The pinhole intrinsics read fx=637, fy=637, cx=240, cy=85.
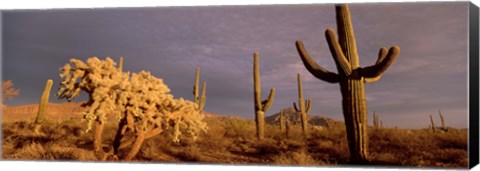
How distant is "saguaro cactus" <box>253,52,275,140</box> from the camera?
10117 mm

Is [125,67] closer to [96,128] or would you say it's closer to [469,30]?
[96,128]

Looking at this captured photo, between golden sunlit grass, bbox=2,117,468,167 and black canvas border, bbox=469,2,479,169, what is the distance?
13 centimetres

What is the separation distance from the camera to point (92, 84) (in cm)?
994

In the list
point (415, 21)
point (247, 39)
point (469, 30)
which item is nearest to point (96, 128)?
point (247, 39)

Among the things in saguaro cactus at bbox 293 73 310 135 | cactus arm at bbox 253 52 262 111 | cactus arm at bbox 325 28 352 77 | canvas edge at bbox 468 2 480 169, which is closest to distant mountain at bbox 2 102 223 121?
cactus arm at bbox 253 52 262 111

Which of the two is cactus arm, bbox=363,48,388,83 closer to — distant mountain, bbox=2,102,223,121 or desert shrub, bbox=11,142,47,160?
distant mountain, bbox=2,102,223,121

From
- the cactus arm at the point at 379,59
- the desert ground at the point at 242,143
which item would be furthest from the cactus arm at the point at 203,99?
the cactus arm at the point at 379,59

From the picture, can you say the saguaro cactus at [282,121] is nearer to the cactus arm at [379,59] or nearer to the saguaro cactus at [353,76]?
the saguaro cactus at [353,76]

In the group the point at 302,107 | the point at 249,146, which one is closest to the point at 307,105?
the point at 302,107

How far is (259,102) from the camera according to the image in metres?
10.1

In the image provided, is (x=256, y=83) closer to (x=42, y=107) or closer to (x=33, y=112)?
(x=42, y=107)

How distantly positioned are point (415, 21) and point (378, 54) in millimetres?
720

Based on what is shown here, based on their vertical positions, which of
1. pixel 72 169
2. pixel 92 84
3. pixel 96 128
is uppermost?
pixel 92 84

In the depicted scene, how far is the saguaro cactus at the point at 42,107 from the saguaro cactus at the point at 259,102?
3.47m
